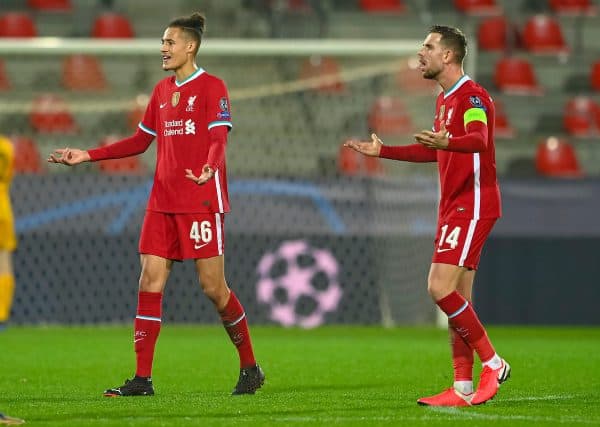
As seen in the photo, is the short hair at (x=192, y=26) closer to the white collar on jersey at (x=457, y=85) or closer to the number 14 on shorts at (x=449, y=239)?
the white collar on jersey at (x=457, y=85)

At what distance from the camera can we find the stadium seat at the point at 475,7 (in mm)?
17406

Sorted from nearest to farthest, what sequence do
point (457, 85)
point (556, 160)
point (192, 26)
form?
1. point (457, 85)
2. point (192, 26)
3. point (556, 160)

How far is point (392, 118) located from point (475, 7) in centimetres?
487

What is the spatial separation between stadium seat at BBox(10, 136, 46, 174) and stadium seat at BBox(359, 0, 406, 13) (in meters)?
5.51

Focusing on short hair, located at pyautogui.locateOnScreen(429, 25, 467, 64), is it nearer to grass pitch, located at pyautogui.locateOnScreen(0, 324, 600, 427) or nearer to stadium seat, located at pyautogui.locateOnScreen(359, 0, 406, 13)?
grass pitch, located at pyautogui.locateOnScreen(0, 324, 600, 427)

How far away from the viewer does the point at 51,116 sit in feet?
44.2

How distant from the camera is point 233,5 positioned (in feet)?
54.1

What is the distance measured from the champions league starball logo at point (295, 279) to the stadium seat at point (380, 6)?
5353 mm

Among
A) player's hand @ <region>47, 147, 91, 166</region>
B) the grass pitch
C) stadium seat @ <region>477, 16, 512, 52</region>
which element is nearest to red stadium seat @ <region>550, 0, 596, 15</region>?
stadium seat @ <region>477, 16, 512, 52</region>

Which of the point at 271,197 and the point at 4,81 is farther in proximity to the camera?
the point at 4,81

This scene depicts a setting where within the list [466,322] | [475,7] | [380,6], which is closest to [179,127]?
[466,322]

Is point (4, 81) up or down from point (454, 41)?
down

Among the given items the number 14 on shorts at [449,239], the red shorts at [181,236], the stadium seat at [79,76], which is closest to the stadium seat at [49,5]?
the stadium seat at [79,76]

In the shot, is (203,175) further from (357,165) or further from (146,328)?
(357,165)
